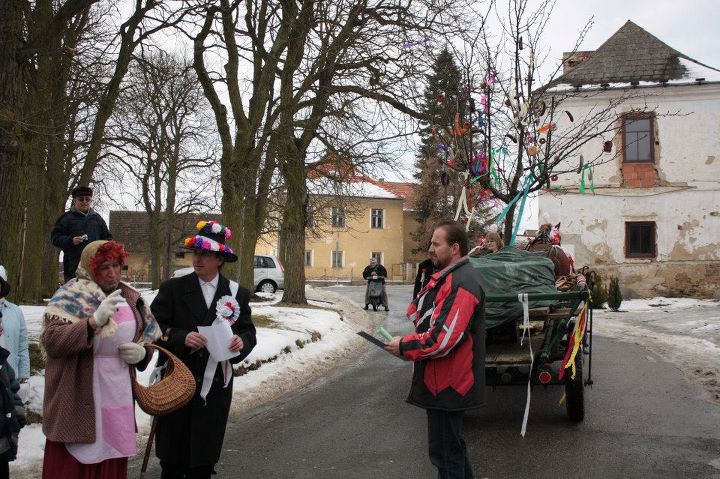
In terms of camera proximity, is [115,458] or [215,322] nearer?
[115,458]

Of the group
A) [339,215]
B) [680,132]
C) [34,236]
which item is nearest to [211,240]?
[34,236]

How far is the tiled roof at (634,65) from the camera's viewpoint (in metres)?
25.2

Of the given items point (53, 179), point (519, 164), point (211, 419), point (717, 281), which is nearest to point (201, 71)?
point (53, 179)

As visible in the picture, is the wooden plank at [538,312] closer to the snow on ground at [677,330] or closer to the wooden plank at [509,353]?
the wooden plank at [509,353]

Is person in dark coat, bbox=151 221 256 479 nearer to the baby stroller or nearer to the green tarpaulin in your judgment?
the green tarpaulin

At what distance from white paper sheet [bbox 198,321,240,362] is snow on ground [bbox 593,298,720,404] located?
641 centimetres

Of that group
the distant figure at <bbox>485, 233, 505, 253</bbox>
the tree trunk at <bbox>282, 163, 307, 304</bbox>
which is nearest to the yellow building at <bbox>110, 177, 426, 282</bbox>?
the tree trunk at <bbox>282, 163, 307, 304</bbox>

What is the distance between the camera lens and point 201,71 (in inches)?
585

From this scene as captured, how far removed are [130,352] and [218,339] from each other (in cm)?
65

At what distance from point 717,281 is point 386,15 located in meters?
16.3

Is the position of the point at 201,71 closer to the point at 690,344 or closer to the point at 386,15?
the point at 386,15

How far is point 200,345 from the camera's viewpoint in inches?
164

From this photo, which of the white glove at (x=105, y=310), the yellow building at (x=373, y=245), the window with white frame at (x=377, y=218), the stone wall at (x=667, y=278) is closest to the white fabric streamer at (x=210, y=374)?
the white glove at (x=105, y=310)

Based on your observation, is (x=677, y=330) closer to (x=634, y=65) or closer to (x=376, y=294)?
(x=376, y=294)
